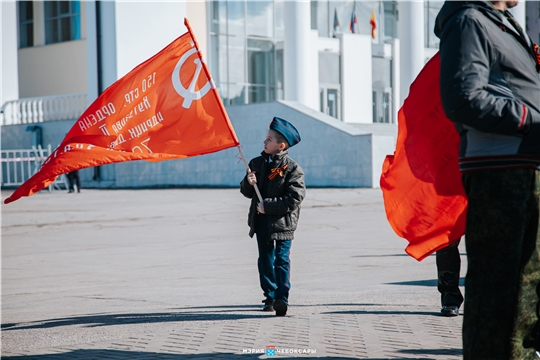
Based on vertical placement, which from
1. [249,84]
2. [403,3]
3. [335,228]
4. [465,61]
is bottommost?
[335,228]

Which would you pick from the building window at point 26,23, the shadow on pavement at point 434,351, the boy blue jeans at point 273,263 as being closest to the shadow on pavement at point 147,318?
the boy blue jeans at point 273,263

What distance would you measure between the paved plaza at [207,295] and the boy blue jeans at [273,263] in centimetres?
22

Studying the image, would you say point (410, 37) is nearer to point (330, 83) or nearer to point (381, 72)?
point (330, 83)

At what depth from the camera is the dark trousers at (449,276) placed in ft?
19.4

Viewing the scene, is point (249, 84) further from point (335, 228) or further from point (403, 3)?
point (335, 228)

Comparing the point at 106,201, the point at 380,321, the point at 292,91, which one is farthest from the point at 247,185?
the point at 292,91

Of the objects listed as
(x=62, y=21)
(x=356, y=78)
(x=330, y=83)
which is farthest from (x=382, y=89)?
(x=62, y=21)

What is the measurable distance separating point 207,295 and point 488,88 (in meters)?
4.53

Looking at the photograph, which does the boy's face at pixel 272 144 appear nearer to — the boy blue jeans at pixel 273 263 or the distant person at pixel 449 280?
the boy blue jeans at pixel 273 263

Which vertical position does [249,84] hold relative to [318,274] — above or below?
above

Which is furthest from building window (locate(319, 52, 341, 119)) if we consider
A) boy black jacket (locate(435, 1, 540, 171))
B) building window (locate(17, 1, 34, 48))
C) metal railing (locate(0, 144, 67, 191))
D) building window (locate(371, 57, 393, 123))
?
boy black jacket (locate(435, 1, 540, 171))

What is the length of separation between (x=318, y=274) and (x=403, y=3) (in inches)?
989

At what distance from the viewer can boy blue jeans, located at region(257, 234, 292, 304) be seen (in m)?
6.35

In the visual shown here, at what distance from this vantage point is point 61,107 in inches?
1275
